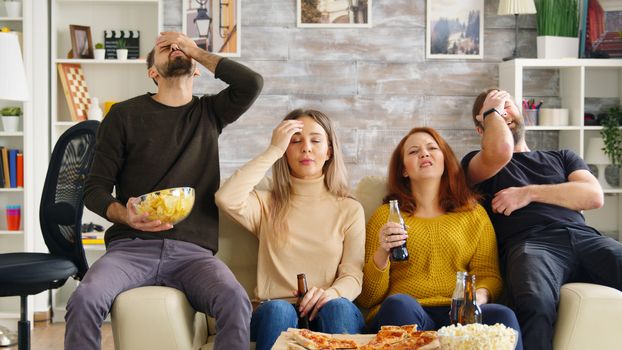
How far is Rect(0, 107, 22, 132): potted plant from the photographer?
5.29 metres

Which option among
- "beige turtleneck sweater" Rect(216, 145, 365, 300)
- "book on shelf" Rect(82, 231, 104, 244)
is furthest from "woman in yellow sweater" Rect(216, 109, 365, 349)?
"book on shelf" Rect(82, 231, 104, 244)

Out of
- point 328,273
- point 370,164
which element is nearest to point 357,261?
point 328,273

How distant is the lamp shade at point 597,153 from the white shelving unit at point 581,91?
58 millimetres

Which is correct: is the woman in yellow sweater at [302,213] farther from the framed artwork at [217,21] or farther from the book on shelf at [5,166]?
the book on shelf at [5,166]

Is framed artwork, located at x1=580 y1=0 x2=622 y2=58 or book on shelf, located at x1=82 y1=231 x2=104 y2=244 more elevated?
framed artwork, located at x1=580 y1=0 x2=622 y2=58

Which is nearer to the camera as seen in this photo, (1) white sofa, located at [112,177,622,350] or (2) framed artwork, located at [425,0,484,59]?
(1) white sofa, located at [112,177,622,350]

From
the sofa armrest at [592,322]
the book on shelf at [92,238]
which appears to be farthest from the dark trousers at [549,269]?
the book on shelf at [92,238]

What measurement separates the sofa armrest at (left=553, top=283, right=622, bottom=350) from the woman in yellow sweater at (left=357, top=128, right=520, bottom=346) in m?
0.27

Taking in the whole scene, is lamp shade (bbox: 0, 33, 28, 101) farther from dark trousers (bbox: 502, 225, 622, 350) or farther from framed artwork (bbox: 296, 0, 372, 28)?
dark trousers (bbox: 502, 225, 622, 350)

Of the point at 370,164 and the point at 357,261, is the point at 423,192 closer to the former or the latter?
the point at 357,261

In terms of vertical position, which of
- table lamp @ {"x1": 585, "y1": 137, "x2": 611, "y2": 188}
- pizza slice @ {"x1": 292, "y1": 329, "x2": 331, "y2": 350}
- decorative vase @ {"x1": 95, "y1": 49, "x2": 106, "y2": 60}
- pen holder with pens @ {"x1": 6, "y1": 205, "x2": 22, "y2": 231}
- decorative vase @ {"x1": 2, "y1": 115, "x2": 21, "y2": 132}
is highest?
decorative vase @ {"x1": 95, "y1": 49, "x2": 106, "y2": 60}

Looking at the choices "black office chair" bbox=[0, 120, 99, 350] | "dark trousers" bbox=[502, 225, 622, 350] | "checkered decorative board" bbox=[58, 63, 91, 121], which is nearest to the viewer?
"dark trousers" bbox=[502, 225, 622, 350]

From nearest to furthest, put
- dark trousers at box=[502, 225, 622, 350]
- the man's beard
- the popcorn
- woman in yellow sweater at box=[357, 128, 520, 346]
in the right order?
the popcorn, dark trousers at box=[502, 225, 622, 350], woman in yellow sweater at box=[357, 128, 520, 346], the man's beard

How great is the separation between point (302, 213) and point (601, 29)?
2.85 metres
